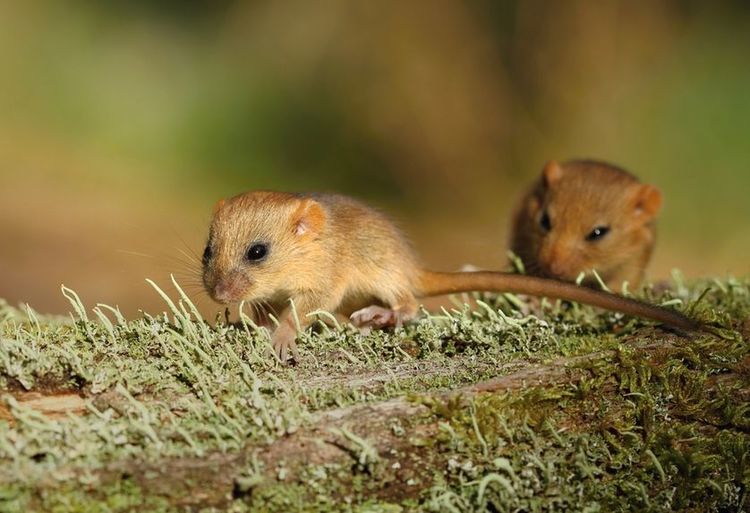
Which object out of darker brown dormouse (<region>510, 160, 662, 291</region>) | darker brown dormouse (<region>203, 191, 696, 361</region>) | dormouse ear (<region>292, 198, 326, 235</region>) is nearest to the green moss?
darker brown dormouse (<region>203, 191, 696, 361</region>)

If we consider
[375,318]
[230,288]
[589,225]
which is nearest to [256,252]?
[230,288]

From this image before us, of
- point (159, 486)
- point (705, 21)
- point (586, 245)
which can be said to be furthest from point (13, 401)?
point (705, 21)

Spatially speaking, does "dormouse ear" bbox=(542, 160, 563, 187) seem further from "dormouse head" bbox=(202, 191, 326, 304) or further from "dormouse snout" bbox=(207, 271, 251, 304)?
"dormouse snout" bbox=(207, 271, 251, 304)

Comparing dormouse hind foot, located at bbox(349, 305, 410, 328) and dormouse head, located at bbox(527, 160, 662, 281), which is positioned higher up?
dormouse head, located at bbox(527, 160, 662, 281)

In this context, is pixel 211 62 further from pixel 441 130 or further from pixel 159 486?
pixel 159 486

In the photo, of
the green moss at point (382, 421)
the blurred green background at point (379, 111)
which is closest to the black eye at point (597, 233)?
the green moss at point (382, 421)

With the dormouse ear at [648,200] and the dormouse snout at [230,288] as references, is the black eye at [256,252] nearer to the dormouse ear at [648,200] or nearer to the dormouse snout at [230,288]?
the dormouse snout at [230,288]
